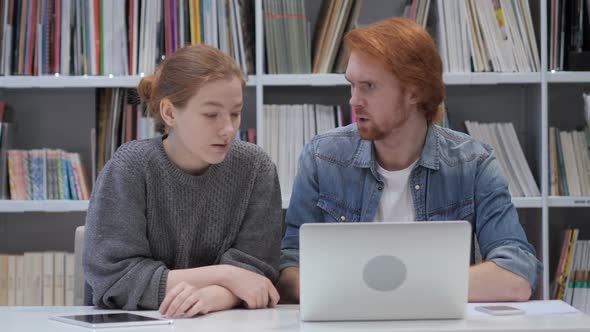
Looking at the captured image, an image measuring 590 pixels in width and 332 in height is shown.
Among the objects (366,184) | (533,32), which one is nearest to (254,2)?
(533,32)

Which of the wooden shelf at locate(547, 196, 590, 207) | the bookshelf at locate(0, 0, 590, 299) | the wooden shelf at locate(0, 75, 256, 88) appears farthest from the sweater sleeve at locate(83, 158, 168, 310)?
the wooden shelf at locate(547, 196, 590, 207)

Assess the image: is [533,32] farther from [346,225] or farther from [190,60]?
[346,225]

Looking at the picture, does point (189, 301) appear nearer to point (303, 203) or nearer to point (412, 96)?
point (303, 203)

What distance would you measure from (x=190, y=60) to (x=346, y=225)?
2.04 feet

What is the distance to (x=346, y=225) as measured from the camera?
129 centimetres

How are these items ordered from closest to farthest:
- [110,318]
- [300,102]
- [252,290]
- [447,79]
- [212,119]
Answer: [110,318] → [252,290] → [212,119] → [447,79] → [300,102]

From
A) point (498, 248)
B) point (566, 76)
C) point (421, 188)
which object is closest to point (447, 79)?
point (566, 76)

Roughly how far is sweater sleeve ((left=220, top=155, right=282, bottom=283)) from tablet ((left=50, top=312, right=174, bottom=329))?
0.33m

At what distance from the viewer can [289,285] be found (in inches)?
70.0

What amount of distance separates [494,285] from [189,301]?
0.62 m

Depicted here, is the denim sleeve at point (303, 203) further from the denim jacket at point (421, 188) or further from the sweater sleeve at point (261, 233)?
the sweater sleeve at point (261, 233)

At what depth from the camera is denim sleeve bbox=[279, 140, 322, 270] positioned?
6.31ft

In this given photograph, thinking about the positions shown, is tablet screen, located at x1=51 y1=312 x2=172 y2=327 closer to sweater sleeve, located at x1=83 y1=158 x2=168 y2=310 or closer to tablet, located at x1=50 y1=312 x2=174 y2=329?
tablet, located at x1=50 y1=312 x2=174 y2=329

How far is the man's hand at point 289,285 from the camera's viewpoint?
1.76 metres
